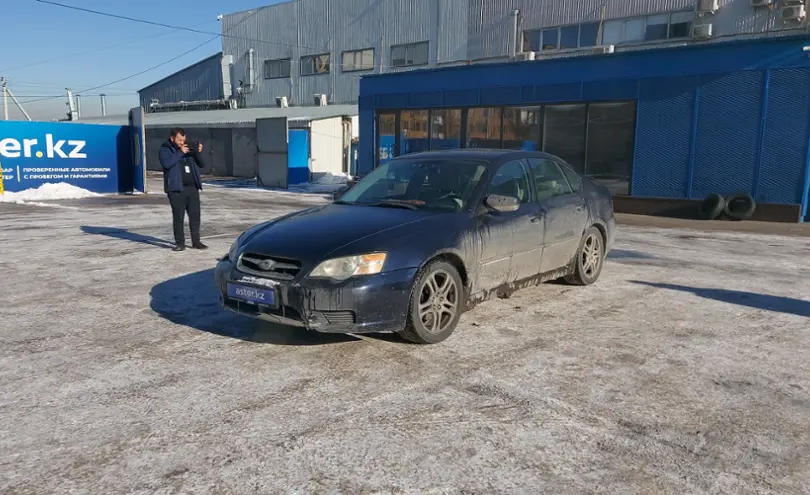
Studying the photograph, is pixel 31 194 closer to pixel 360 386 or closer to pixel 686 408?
pixel 360 386

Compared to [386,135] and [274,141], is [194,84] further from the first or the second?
[386,135]

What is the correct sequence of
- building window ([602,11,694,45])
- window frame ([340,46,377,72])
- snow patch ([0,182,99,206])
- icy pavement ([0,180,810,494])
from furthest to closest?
window frame ([340,46,377,72]) → building window ([602,11,694,45]) → snow patch ([0,182,99,206]) → icy pavement ([0,180,810,494])

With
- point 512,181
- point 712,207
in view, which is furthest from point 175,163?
point 712,207

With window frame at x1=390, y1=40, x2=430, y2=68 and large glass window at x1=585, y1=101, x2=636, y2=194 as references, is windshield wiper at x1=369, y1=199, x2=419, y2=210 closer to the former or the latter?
large glass window at x1=585, y1=101, x2=636, y2=194

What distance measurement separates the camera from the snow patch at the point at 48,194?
1734 centimetres

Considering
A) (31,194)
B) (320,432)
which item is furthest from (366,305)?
(31,194)

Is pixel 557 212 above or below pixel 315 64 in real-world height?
below

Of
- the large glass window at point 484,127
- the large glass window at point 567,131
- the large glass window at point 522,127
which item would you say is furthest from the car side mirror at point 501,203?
the large glass window at point 484,127

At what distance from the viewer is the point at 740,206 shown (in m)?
14.8

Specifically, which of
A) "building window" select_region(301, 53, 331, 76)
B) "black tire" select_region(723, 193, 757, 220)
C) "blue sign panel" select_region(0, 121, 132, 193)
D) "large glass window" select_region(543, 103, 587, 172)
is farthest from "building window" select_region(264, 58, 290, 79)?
"black tire" select_region(723, 193, 757, 220)

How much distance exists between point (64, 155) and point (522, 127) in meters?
13.8

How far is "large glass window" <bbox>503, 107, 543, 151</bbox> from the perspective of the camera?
18000 mm

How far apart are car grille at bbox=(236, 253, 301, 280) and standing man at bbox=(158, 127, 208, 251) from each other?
4.47m

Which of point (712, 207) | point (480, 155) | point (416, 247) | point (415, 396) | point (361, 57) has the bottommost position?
point (415, 396)
